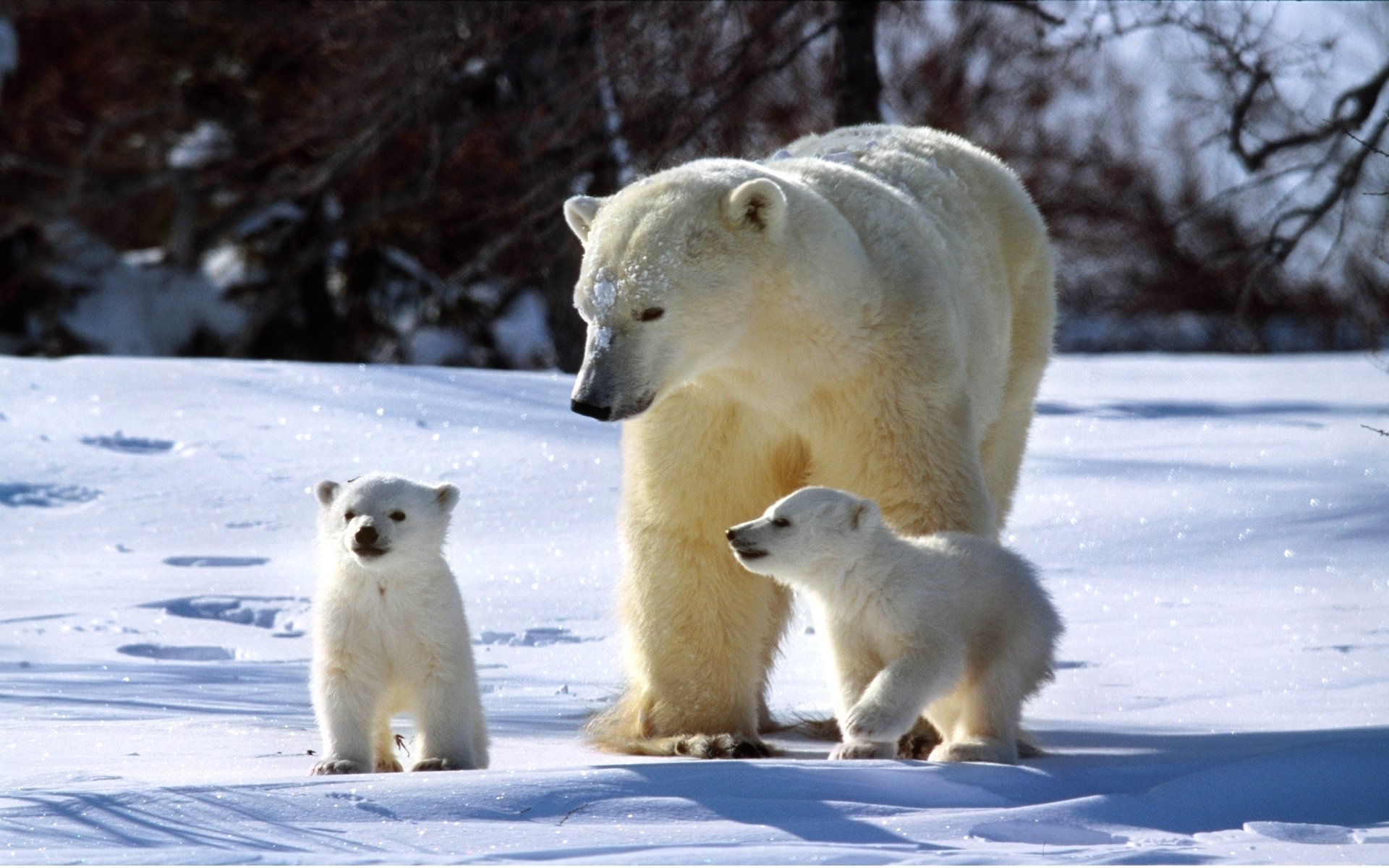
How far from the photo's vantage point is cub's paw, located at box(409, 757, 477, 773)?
11.8 ft

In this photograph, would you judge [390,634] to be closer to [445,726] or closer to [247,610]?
[445,726]

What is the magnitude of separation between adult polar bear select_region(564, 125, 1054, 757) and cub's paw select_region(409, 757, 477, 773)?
25.5 inches

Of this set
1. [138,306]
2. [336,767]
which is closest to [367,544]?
[336,767]

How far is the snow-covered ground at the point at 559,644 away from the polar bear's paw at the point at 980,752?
0.40ft

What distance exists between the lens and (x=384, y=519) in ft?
12.2

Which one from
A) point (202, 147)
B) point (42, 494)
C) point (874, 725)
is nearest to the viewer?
point (874, 725)

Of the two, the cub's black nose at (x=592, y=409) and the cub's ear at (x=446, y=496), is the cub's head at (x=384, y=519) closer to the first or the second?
the cub's ear at (x=446, y=496)

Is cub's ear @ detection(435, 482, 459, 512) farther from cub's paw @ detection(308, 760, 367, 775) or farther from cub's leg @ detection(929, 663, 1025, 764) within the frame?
cub's leg @ detection(929, 663, 1025, 764)

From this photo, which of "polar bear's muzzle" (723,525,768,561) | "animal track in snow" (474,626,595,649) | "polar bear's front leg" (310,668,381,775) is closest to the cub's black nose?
"polar bear's muzzle" (723,525,768,561)

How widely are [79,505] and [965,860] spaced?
4758mm

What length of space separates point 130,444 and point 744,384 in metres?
4.15

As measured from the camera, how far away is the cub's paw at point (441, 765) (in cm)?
359

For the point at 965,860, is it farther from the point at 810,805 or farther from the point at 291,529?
the point at 291,529

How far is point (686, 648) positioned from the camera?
13.9 feet
